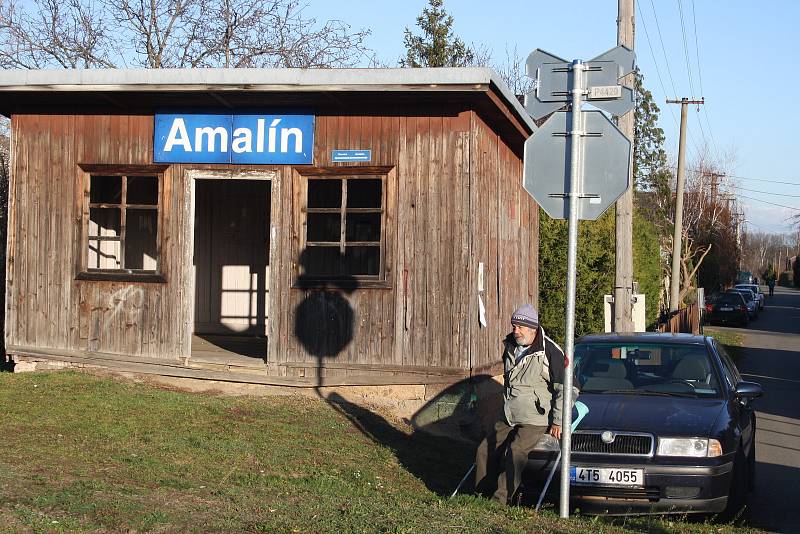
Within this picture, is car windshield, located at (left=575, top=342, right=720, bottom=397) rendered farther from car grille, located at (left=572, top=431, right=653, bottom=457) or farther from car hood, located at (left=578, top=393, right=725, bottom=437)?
car grille, located at (left=572, top=431, right=653, bottom=457)

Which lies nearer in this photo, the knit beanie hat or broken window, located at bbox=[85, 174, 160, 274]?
the knit beanie hat

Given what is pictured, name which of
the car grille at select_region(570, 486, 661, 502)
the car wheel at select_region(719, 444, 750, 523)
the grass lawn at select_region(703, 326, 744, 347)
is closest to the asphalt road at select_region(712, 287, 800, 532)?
the car wheel at select_region(719, 444, 750, 523)

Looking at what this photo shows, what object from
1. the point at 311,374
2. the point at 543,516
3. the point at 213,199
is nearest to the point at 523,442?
the point at 543,516

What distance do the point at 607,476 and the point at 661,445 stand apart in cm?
50

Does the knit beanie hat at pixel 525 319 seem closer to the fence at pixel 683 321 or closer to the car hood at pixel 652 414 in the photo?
the car hood at pixel 652 414

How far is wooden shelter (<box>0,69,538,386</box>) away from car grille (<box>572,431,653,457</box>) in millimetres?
4050

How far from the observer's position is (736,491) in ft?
26.0

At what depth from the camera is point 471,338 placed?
11.8 meters

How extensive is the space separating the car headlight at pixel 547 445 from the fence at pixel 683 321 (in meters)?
17.0

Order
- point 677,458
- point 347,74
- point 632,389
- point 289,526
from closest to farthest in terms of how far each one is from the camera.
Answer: point 289,526 → point 677,458 → point 632,389 → point 347,74

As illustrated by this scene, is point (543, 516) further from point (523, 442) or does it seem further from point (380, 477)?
point (380, 477)

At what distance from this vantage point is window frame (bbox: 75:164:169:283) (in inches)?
499

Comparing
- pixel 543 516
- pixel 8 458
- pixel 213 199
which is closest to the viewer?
pixel 543 516

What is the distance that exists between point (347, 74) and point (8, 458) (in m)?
5.84
